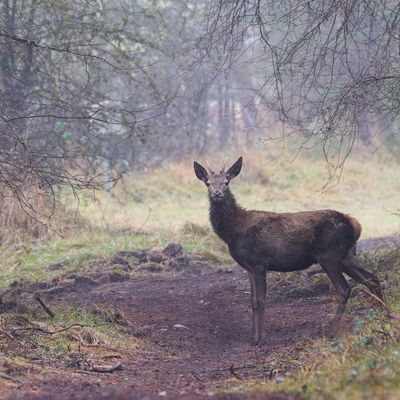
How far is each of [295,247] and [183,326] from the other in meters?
1.70

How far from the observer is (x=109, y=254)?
1423 cm

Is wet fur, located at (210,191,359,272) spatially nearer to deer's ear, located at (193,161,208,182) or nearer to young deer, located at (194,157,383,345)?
young deer, located at (194,157,383,345)

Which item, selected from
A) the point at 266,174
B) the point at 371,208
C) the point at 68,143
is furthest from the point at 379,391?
the point at 266,174

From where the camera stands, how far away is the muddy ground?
6.85 meters

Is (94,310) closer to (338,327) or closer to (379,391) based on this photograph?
(338,327)

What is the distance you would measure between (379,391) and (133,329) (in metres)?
4.96

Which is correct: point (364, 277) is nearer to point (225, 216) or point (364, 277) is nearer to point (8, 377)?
point (225, 216)

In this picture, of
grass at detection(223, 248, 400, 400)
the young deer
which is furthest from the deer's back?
grass at detection(223, 248, 400, 400)

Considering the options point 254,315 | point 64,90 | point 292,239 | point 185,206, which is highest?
point 64,90

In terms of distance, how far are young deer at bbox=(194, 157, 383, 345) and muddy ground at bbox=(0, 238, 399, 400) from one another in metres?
0.41

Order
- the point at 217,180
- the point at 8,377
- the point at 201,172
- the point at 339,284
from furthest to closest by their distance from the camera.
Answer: the point at 201,172 → the point at 217,180 → the point at 339,284 → the point at 8,377

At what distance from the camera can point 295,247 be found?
938 centimetres

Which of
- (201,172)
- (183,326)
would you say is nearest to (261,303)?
(183,326)

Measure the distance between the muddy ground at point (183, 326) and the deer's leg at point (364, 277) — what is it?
1.38 ft
